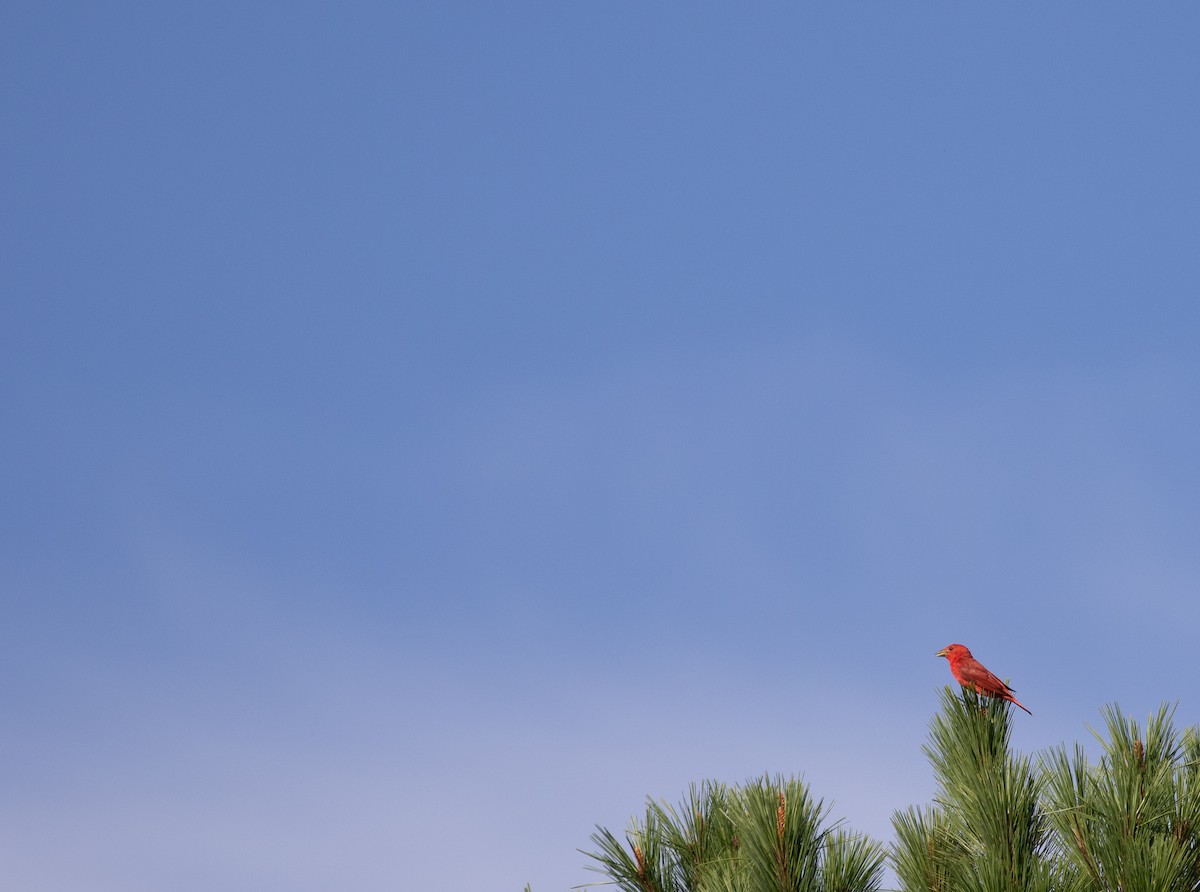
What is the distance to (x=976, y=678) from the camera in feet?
28.7

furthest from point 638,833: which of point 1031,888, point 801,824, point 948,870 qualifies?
A: point 1031,888

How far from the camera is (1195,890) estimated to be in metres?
7.53

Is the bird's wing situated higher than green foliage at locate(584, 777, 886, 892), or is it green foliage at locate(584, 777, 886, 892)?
the bird's wing

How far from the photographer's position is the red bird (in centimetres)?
843

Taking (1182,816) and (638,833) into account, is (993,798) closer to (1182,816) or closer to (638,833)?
(1182,816)

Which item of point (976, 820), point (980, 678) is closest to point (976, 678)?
point (980, 678)

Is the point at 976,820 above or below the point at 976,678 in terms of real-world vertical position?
below

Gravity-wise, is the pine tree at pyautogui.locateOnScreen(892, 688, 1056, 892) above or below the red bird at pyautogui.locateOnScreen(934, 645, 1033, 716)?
below

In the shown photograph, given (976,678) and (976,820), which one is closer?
(976,820)

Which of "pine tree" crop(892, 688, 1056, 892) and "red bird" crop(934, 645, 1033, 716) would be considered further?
"red bird" crop(934, 645, 1033, 716)

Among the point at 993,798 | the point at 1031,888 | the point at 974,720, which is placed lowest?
the point at 1031,888

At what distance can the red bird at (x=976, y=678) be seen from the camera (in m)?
8.43

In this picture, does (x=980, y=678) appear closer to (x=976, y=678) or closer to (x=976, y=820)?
(x=976, y=678)

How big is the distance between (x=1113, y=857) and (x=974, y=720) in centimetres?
109
